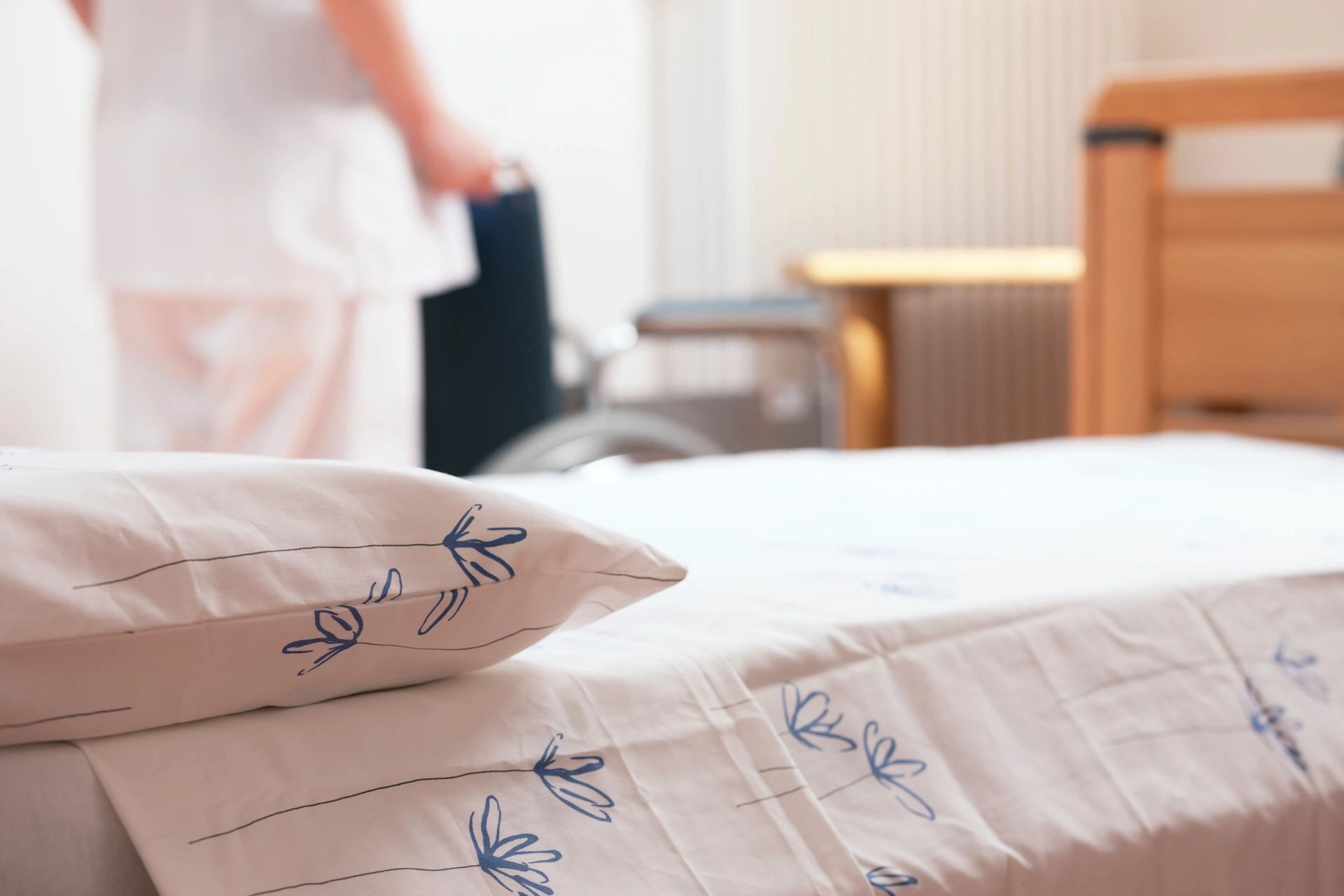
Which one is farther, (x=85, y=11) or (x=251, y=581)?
(x=85, y=11)

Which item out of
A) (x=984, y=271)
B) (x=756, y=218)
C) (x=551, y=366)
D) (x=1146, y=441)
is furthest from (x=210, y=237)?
(x=756, y=218)

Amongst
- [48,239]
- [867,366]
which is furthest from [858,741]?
[867,366]

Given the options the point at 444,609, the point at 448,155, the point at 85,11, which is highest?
the point at 85,11

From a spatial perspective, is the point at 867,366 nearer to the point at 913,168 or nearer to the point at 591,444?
the point at 913,168

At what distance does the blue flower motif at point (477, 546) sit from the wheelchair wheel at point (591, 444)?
3.16 ft

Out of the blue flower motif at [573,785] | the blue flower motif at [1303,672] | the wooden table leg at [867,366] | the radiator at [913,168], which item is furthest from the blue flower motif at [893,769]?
the radiator at [913,168]

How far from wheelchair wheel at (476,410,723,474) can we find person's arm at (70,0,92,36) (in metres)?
0.62

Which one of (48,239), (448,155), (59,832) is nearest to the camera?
(59,832)

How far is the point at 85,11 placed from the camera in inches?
52.0

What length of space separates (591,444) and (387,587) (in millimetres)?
1127

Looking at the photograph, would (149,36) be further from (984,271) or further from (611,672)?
(984,271)

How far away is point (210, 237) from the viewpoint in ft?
4.00

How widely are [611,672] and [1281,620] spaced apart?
36 cm

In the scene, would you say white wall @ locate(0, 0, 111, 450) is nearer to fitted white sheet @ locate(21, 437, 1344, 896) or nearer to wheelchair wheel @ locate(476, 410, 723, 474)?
wheelchair wheel @ locate(476, 410, 723, 474)
